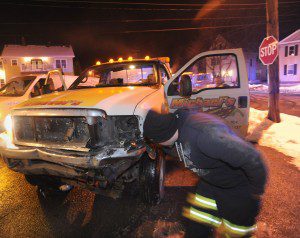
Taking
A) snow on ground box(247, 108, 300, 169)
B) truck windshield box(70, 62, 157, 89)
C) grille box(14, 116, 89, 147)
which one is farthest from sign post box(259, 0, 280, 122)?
grille box(14, 116, 89, 147)

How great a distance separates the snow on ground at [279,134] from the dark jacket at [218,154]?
3649mm

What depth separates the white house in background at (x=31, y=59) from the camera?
3491cm

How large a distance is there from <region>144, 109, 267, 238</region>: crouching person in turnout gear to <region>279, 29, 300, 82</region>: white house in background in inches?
1498

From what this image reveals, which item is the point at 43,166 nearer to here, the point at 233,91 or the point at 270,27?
the point at 233,91

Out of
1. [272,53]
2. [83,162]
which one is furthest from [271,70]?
[83,162]

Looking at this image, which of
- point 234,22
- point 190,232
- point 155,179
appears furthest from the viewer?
point 234,22

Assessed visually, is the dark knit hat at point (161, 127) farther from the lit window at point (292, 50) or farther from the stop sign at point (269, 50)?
the lit window at point (292, 50)

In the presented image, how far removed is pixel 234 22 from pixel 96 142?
3330 cm

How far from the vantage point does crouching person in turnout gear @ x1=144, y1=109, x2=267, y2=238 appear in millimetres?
1916

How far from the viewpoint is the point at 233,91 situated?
4863mm

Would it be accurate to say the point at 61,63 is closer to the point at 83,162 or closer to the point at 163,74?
the point at 163,74

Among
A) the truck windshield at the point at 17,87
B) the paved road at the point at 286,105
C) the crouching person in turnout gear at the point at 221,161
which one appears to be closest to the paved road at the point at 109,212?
the crouching person in turnout gear at the point at 221,161

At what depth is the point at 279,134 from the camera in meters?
7.43

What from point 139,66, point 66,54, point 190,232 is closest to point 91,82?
point 139,66
